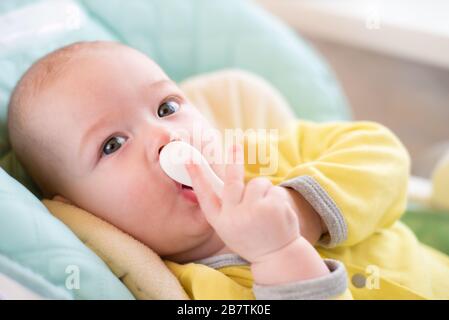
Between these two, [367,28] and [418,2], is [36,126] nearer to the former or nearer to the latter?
[367,28]

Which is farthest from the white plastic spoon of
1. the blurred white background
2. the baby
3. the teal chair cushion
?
the blurred white background

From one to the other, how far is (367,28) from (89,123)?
970mm

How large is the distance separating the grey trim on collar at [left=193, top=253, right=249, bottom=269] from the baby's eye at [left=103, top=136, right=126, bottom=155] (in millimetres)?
201

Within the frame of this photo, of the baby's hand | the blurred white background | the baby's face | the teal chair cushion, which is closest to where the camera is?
the baby's hand

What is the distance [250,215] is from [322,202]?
194 mm

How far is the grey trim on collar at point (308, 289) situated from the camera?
2.25 ft

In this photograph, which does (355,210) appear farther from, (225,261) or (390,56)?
(390,56)

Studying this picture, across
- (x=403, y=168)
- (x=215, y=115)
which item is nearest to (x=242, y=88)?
(x=215, y=115)

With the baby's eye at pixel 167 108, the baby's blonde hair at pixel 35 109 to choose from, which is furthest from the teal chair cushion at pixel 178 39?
the baby's eye at pixel 167 108

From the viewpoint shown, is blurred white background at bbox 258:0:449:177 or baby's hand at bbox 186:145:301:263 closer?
baby's hand at bbox 186:145:301:263

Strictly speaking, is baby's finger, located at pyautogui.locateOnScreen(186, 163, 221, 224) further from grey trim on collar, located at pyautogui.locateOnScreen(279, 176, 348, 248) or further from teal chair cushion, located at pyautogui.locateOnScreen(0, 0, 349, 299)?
teal chair cushion, located at pyautogui.locateOnScreen(0, 0, 349, 299)

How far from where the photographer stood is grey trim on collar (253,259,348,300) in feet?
2.25

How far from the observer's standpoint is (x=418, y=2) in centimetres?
168
